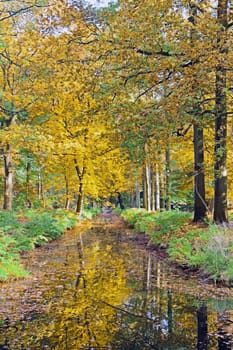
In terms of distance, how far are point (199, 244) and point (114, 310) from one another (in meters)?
4.12

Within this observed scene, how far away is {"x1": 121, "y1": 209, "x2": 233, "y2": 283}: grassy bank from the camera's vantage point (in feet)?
25.9

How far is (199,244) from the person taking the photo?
31.3ft

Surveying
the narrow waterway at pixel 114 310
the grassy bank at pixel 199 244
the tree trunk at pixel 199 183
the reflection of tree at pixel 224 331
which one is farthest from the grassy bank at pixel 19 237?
the tree trunk at pixel 199 183

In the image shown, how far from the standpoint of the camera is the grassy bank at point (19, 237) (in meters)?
8.88

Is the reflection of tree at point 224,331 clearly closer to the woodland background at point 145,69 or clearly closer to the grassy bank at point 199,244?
the grassy bank at point 199,244

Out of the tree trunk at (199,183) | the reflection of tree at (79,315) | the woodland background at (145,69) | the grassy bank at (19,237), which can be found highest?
the woodland background at (145,69)

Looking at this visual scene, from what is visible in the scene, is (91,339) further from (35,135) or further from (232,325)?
(35,135)

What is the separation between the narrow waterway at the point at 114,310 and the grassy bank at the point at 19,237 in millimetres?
452

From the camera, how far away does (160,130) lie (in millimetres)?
10883

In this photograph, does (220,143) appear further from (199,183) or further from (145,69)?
(145,69)

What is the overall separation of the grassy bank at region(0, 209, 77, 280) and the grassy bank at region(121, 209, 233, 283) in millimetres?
3952

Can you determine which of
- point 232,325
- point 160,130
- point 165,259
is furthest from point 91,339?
point 160,130

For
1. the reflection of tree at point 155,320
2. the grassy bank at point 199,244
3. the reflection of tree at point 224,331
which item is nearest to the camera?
the reflection of tree at point 224,331

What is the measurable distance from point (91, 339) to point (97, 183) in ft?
78.5
